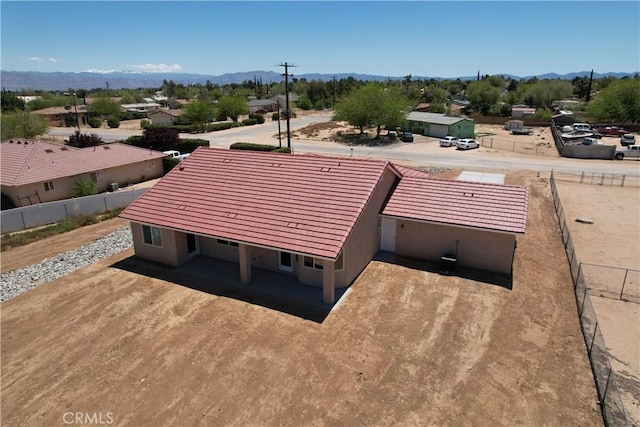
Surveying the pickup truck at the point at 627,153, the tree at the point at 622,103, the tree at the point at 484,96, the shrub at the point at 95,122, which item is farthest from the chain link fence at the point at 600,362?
the tree at the point at 484,96

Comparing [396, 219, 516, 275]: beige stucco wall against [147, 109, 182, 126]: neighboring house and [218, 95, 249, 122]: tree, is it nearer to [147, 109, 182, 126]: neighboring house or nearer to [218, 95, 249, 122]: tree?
[218, 95, 249, 122]: tree

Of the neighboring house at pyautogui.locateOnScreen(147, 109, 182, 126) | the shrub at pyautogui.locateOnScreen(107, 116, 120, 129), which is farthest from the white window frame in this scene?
the shrub at pyautogui.locateOnScreen(107, 116, 120, 129)

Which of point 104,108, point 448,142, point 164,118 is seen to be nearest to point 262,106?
point 164,118

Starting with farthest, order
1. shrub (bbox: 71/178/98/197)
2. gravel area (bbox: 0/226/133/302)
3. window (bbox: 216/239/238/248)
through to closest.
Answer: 1. shrub (bbox: 71/178/98/197)
2. window (bbox: 216/239/238/248)
3. gravel area (bbox: 0/226/133/302)

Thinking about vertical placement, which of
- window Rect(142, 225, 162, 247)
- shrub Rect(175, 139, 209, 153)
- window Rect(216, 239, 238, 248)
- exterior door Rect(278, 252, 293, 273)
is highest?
shrub Rect(175, 139, 209, 153)

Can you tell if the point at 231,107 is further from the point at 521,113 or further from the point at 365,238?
the point at 365,238

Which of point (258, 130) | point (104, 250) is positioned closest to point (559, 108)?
point (258, 130)

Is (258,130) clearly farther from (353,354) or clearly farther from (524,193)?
(353,354)
